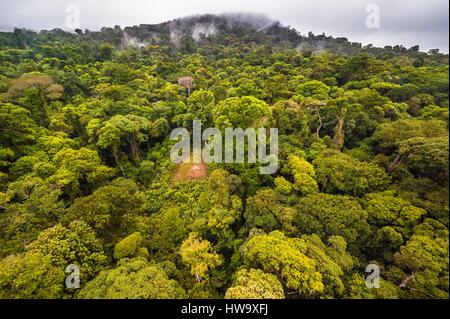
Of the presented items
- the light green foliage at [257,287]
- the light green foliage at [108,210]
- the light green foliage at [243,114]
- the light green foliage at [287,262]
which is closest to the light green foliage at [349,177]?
the light green foliage at [287,262]

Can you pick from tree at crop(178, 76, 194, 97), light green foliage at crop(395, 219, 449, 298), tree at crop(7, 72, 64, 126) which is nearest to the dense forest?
light green foliage at crop(395, 219, 449, 298)

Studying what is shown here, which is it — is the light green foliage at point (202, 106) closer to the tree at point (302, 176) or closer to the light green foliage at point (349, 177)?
the tree at point (302, 176)

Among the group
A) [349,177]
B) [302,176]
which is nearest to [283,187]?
[302,176]

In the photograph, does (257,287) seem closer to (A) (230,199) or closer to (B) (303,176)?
(A) (230,199)

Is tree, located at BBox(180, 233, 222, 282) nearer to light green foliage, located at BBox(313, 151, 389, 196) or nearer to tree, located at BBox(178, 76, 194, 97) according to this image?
light green foliage, located at BBox(313, 151, 389, 196)

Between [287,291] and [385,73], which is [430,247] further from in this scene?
[385,73]
